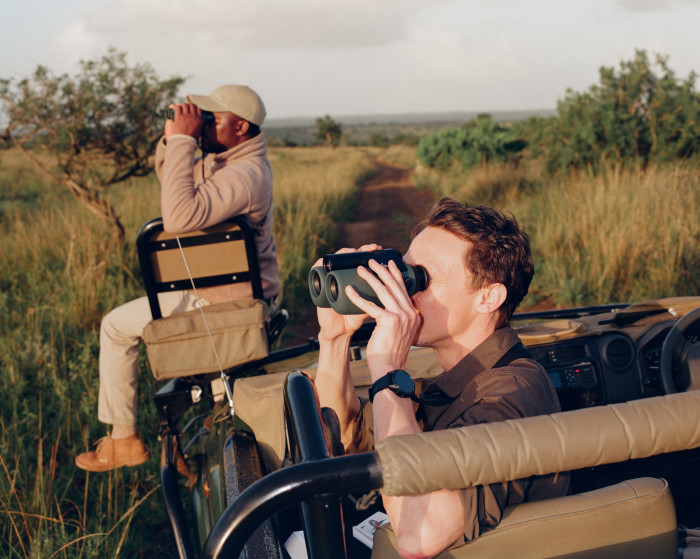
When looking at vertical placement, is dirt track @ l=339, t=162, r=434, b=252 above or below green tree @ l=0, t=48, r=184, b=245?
below

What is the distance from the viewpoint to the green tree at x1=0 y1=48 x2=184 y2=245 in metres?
6.30

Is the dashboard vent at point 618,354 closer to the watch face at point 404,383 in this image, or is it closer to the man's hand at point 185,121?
the watch face at point 404,383

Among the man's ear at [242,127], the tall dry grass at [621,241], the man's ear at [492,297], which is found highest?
the man's ear at [242,127]

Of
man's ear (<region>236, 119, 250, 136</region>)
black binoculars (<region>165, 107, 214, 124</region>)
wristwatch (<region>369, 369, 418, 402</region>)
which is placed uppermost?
black binoculars (<region>165, 107, 214, 124</region>)

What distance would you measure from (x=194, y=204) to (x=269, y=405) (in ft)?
3.84

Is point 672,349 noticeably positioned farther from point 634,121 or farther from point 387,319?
point 634,121

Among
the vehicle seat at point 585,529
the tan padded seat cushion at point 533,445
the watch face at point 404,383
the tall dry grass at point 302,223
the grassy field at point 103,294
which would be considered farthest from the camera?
the tall dry grass at point 302,223

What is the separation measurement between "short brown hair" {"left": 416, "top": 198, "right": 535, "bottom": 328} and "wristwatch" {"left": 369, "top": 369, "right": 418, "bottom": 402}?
41cm

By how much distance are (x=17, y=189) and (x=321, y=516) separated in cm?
1738

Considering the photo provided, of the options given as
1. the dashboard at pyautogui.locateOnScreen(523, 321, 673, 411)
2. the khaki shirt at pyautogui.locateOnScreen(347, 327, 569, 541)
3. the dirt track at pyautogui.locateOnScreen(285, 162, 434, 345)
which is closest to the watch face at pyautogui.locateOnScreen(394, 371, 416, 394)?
the khaki shirt at pyautogui.locateOnScreen(347, 327, 569, 541)

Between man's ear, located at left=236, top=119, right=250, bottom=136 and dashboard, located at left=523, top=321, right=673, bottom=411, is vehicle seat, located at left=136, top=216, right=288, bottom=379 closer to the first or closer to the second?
man's ear, located at left=236, top=119, right=250, bottom=136

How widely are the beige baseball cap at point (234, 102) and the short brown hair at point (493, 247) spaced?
171 cm

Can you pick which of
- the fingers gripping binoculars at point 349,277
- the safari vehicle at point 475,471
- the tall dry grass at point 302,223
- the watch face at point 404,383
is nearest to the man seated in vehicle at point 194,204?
the safari vehicle at point 475,471

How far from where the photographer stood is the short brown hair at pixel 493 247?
5.34 ft
